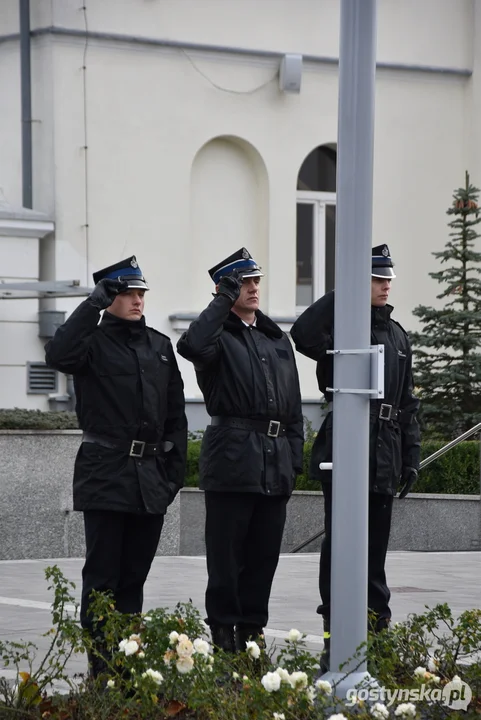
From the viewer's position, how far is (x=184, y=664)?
4.92m

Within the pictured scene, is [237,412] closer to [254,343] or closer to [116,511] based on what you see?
[254,343]

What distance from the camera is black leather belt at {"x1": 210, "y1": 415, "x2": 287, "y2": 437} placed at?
6.62 metres

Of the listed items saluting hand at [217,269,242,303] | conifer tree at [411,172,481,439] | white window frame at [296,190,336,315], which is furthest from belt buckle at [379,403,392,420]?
white window frame at [296,190,336,315]

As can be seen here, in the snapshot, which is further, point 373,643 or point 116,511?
point 116,511

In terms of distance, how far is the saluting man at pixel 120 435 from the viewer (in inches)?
241

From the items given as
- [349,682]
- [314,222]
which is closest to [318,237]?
[314,222]

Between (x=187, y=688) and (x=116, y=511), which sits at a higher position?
(x=116, y=511)

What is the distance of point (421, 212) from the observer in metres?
18.4

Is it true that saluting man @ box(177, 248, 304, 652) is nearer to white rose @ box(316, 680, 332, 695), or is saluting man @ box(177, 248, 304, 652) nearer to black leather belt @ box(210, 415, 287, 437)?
black leather belt @ box(210, 415, 287, 437)

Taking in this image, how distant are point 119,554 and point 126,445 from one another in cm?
48

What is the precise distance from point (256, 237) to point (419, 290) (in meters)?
2.29

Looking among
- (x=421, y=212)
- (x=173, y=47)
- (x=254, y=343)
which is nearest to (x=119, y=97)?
(x=173, y=47)

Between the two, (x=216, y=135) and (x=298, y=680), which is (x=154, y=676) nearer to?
(x=298, y=680)

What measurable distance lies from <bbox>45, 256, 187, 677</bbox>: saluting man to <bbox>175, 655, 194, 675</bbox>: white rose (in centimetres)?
111
